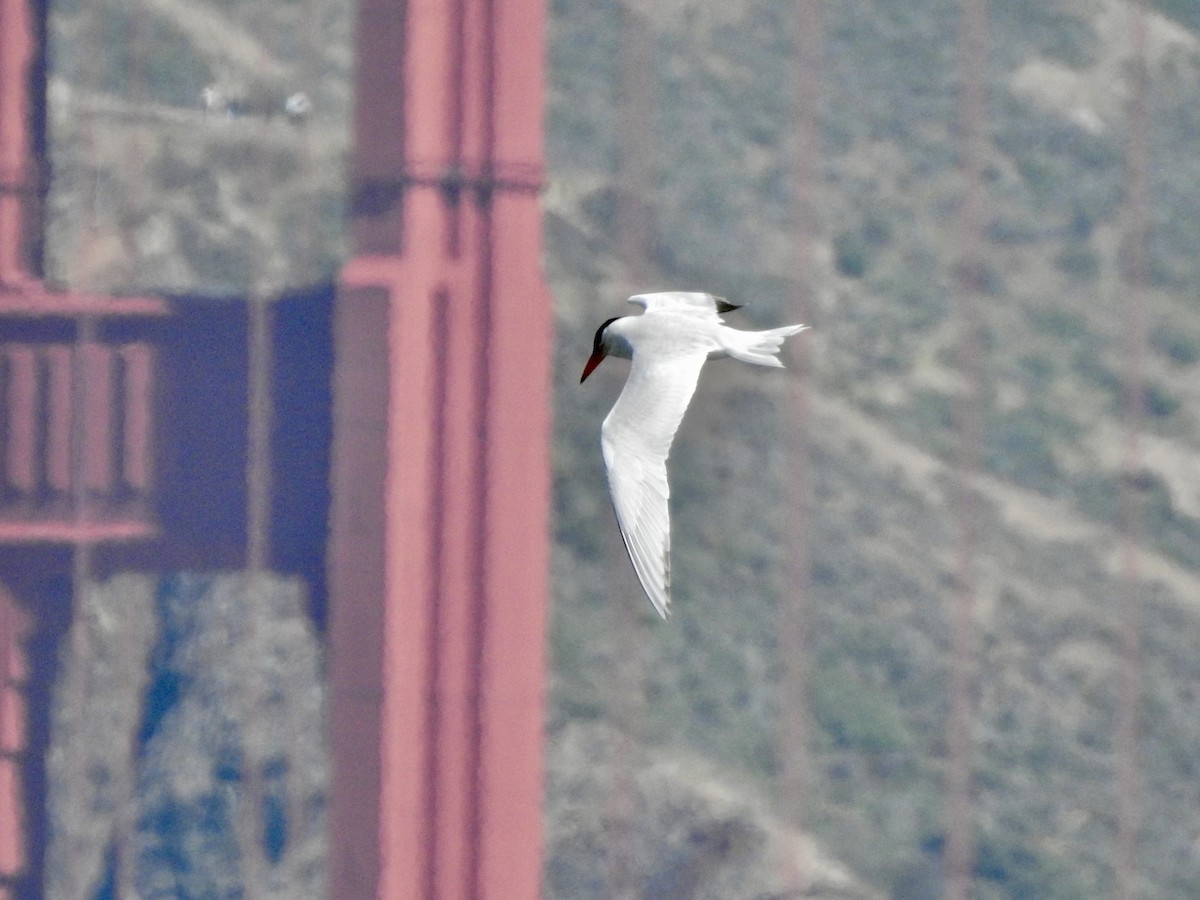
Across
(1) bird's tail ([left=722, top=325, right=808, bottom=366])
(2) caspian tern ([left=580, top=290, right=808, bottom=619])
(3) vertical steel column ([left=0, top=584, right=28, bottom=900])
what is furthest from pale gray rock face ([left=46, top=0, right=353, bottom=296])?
(1) bird's tail ([left=722, top=325, right=808, bottom=366])

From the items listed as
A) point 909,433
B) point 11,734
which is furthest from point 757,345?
point 909,433

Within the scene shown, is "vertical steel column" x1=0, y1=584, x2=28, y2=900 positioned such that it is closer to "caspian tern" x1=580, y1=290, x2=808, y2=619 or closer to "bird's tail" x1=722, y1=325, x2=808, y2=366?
"caspian tern" x1=580, y1=290, x2=808, y2=619

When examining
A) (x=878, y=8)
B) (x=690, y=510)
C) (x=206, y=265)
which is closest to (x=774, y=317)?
(x=690, y=510)

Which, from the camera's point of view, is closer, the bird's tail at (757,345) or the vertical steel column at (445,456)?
the bird's tail at (757,345)

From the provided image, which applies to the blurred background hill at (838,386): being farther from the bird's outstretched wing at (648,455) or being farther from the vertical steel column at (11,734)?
the bird's outstretched wing at (648,455)

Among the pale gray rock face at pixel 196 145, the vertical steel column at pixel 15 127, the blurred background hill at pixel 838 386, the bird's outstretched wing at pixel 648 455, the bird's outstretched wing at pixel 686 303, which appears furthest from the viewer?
the pale gray rock face at pixel 196 145

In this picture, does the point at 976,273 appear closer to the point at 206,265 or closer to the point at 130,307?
the point at 206,265

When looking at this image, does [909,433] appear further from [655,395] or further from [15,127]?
[655,395]

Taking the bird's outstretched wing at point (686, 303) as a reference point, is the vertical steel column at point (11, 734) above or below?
below

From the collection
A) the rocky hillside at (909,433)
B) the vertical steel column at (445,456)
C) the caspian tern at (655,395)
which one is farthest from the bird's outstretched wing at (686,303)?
the rocky hillside at (909,433)

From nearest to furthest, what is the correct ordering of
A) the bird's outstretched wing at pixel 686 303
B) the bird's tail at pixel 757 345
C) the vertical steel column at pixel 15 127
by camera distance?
the bird's tail at pixel 757 345 < the bird's outstretched wing at pixel 686 303 < the vertical steel column at pixel 15 127
